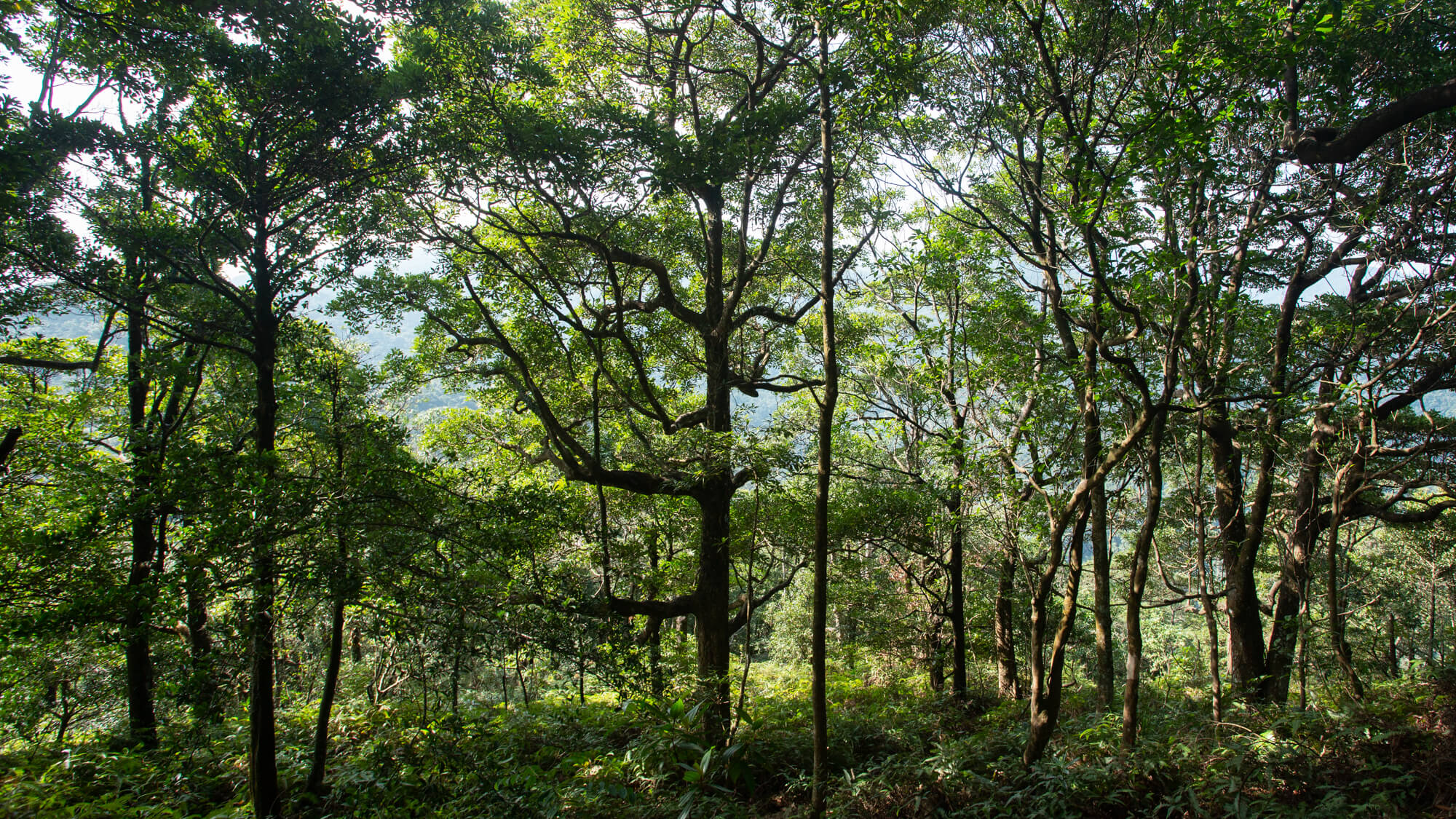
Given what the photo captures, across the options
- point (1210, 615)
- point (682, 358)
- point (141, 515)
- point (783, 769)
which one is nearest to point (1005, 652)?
point (1210, 615)

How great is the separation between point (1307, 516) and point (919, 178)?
Result: 6745 millimetres

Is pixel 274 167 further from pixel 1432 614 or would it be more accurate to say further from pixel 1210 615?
pixel 1432 614

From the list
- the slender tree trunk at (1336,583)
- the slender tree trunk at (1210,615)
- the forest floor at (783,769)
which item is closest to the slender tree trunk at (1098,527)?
the forest floor at (783,769)

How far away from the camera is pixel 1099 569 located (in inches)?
218

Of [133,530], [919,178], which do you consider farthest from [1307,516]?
[133,530]

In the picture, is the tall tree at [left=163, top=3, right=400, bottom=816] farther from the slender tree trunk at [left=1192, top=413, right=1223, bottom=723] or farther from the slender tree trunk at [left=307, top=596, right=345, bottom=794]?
the slender tree trunk at [left=1192, top=413, right=1223, bottom=723]

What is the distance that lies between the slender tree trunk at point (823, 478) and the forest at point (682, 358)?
0.17 feet

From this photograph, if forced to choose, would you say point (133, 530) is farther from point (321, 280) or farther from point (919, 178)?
point (919, 178)

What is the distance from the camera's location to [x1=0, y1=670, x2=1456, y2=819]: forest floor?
453 centimetres

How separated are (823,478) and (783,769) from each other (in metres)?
3.99

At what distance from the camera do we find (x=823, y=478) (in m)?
5.07

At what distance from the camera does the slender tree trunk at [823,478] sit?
475cm

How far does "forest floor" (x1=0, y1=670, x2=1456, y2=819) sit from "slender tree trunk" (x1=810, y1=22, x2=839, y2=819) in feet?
1.89

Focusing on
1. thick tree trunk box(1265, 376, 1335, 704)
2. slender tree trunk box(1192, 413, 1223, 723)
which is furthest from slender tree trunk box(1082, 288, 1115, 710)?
thick tree trunk box(1265, 376, 1335, 704)
